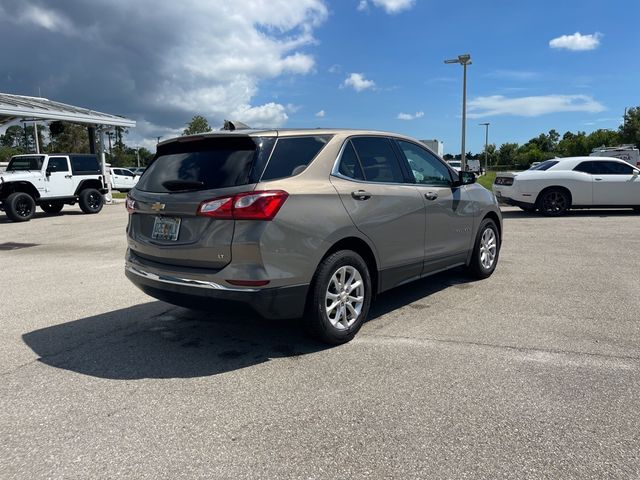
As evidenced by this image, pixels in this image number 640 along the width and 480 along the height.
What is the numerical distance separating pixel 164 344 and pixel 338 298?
1563 millimetres

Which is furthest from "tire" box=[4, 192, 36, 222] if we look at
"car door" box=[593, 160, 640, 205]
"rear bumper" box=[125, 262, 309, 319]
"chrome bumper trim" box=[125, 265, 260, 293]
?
"car door" box=[593, 160, 640, 205]

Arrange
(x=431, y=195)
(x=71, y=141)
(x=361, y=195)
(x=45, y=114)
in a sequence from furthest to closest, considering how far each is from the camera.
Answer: (x=71, y=141) → (x=45, y=114) → (x=431, y=195) → (x=361, y=195)

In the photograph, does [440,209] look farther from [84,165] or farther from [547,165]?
[84,165]

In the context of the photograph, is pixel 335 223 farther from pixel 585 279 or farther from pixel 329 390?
pixel 585 279

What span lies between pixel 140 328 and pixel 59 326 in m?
0.84

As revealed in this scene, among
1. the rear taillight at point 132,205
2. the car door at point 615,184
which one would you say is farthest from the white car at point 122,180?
the rear taillight at point 132,205

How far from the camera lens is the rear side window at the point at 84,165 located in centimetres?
1697

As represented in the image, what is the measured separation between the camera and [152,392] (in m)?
3.47

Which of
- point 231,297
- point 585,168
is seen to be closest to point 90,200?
point 585,168

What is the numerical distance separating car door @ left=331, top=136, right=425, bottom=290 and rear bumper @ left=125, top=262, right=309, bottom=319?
0.90m

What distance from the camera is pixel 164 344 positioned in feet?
14.4

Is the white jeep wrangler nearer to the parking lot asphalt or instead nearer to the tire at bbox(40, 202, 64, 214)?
the tire at bbox(40, 202, 64, 214)

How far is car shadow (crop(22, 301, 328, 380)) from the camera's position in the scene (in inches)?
154

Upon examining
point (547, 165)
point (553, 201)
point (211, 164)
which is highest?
point (547, 165)
